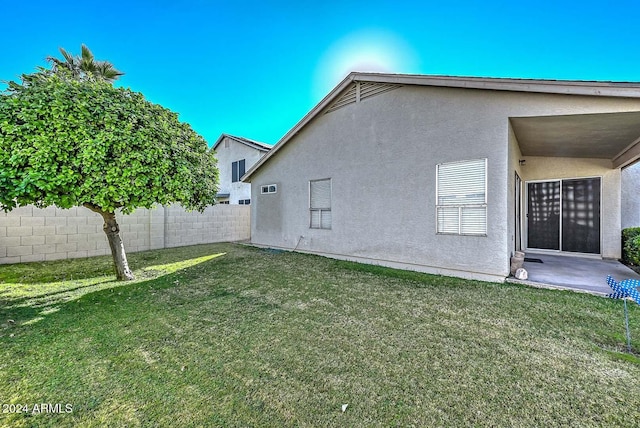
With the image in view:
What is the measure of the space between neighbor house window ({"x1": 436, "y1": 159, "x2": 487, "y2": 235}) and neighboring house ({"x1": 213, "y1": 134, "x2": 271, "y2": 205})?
1402 cm

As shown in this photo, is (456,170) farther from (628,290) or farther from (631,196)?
(631,196)

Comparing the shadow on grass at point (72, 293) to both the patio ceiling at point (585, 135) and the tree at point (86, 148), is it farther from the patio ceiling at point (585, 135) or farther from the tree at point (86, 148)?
the patio ceiling at point (585, 135)

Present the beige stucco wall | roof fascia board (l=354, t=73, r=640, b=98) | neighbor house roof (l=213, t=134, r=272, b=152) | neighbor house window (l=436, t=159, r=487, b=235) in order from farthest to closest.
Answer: neighbor house roof (l=213, t=134, r=272, b=152) < the beige stucco wall < neighbor house window (l=436, t=159, r=487, b=235) < roof fascia board (l=354, t=73, r=640, b=98)

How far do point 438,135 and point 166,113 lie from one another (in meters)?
6.25

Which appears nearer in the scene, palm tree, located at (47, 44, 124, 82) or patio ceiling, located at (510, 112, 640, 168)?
patio ceiling, located at (510, 112, 640, 168)

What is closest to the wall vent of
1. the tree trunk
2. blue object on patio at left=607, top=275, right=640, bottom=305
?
blue object on patio at left=607, top=275, right=640, bottom=305

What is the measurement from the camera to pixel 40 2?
8250mm

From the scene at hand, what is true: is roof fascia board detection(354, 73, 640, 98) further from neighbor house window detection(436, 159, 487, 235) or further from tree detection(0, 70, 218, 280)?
tree detection(0, 70, 218, 280)

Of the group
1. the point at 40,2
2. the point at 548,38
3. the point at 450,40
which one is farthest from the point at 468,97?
the point at 40,2

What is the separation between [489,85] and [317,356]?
6.19 meters

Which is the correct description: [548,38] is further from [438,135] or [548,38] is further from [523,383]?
[523,383]

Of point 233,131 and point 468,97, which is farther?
point 233,131

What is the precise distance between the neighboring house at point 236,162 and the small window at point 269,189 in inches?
293

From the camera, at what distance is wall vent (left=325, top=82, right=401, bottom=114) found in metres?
7.76
